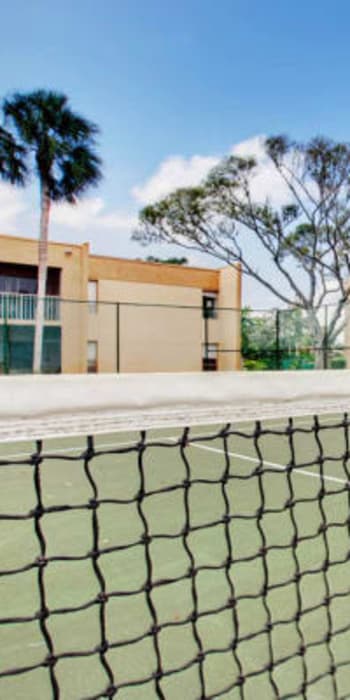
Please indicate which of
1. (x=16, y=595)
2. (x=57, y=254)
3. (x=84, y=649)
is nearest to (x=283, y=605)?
(x=84, y=649)

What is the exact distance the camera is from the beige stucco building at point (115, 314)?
15023 mm

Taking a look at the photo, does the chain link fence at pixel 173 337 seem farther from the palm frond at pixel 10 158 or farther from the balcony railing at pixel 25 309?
the palm frond at pixel 10 158

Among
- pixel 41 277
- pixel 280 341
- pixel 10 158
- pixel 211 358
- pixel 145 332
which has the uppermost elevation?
pixel 10 158

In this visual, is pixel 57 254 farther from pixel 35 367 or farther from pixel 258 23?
pixel 258 23

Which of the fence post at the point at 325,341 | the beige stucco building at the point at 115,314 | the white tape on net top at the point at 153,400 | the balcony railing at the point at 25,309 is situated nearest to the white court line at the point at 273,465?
the white tape on net top at the point at 153,400

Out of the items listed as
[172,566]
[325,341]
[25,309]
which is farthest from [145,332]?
[172,566]

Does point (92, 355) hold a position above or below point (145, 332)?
below

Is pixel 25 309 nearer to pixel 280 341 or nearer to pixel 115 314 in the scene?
pixel 115 314

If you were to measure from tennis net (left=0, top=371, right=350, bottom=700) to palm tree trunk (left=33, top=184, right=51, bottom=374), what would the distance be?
408 inches

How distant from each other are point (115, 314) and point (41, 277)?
3072 millimetres

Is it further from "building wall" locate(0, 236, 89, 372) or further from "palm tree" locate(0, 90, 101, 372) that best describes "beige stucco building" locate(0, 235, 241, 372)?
"palm tree" locate(0, 90, 101, 372)

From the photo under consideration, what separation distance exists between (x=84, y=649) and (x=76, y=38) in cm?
1386

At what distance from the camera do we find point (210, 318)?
17953 mm

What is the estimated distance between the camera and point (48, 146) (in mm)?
14352
